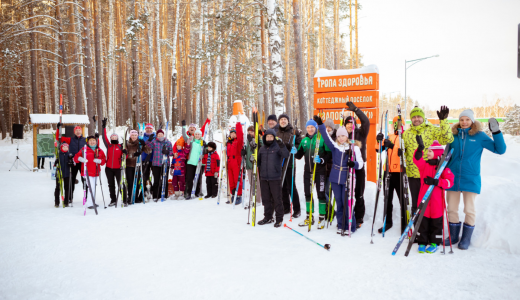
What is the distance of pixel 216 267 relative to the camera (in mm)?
3568

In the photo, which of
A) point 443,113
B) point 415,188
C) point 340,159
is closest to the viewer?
point 443,113

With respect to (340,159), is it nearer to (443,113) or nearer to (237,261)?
(443,113)

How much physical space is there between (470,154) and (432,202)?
81 centimetres

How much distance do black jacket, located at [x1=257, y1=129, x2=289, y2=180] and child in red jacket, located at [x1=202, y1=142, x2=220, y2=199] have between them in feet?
8.72

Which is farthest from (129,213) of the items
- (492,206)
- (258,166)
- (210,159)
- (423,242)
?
→ (492,206)

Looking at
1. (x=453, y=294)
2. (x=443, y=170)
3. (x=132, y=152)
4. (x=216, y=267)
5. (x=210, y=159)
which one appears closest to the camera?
(x=453, y=294)

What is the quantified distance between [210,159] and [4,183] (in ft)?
24.6

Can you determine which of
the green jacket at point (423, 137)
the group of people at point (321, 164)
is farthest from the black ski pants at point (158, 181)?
the green jacket at point (423, 137)

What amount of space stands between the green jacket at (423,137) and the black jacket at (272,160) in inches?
77.1

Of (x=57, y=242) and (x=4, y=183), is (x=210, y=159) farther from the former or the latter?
(x=4, y=183)

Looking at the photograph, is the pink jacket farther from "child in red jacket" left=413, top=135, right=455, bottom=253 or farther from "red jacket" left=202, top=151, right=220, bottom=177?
"red jacket" left=202, top=151, right=220, bottom=177

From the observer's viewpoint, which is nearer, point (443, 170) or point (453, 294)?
point (453, 294)

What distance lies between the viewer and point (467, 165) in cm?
402

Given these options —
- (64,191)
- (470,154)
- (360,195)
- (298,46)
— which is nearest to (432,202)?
(470,154)
